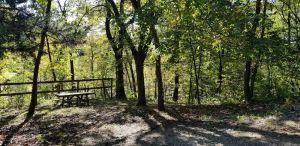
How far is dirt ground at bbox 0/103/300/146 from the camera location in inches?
380

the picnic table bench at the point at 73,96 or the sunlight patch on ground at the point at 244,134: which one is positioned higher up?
the picnic table bench at the point at 73,96

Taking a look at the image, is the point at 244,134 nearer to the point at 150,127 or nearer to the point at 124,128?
the point at 150,127

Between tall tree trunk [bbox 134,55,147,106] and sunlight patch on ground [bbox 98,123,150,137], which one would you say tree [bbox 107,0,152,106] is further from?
sunlight patch on ground [bbox 98,123,150,137]

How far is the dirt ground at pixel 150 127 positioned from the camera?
9648 millimetres

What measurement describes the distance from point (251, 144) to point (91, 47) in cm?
2968

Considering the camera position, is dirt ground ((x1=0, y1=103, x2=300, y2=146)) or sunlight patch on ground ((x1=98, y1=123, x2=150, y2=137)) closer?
dirt ground ((x1=0, y1=103, x2=300, y2=146))

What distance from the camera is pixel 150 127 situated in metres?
11.4

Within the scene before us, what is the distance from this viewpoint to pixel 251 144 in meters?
8.75

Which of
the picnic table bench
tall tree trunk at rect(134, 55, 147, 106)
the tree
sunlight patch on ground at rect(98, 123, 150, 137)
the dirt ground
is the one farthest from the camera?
the picnic table bench

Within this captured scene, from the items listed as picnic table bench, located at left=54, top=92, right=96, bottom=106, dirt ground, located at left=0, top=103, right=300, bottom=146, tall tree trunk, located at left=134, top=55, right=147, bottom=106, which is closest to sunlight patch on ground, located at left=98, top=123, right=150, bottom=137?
dirt ground, located at left=0, top=103, right=300, bottom=146

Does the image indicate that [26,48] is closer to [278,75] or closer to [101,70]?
[278,75]

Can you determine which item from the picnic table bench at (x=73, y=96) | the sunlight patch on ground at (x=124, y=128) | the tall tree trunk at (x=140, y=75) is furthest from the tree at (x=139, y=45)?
the sunlight patch on ground at (x=124, y=128)

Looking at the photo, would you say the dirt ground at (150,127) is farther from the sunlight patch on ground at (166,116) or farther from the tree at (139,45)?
the tree at (139,45)

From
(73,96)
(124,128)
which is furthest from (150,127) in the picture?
(73,96)
